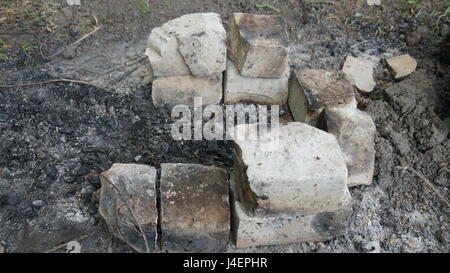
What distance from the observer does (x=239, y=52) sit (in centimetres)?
366

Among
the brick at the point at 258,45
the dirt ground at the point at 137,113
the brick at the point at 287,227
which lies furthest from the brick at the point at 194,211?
the brick at the point at 258,45

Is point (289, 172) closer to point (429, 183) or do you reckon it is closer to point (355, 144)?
point (355, 144)

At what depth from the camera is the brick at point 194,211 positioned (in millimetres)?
2869

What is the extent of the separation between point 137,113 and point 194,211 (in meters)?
1.25

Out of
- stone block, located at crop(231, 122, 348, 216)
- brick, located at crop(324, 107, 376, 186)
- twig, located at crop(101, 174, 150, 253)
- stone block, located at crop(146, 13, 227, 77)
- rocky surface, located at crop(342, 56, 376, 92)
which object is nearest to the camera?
stone block, located at crop(231, 122, 348, 216)

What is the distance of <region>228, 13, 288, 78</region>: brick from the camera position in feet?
11.6

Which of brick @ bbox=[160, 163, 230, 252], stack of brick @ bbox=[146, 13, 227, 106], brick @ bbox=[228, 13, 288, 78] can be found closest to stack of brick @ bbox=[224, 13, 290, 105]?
brick @ bbox=[228, 13, 288, 78]

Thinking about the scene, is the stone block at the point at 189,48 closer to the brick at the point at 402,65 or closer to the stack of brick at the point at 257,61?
the stack of brick at the point at 257,61

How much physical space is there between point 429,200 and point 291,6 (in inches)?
97.8

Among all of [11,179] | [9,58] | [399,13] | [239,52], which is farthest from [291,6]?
[11,179]

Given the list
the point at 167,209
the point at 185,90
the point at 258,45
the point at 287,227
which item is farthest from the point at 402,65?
the point at 167,209

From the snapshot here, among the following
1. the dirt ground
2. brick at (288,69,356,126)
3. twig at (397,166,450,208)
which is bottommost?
twig at (397,166,450,208)

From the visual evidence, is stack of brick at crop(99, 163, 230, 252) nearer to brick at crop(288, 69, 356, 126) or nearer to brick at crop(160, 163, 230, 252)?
brick at crop(160, 163, 230, 252)

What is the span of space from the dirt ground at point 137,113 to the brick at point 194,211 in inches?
12.6
